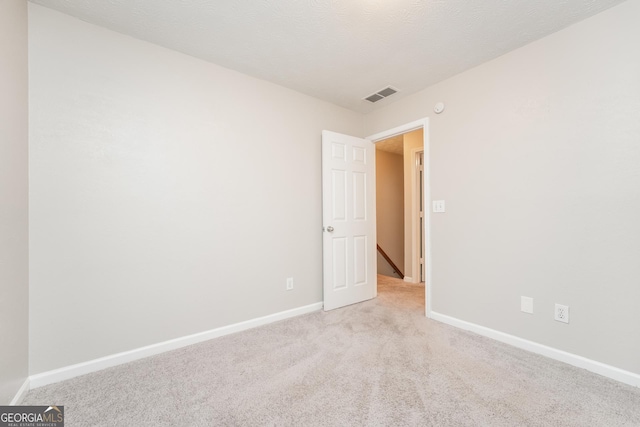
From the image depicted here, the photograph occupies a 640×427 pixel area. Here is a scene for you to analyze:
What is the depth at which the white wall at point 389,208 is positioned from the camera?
515 centimetres

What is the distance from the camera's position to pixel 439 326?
247cm

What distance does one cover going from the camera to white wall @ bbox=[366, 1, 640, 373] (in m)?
1.64

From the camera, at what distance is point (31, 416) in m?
1.35

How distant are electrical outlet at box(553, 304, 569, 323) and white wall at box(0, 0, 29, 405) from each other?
11.4ft

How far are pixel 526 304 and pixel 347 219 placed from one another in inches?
71.6

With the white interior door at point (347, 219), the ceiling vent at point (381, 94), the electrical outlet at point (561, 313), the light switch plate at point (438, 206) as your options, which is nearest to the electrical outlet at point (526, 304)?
the electrical outlet at point (561, 313)

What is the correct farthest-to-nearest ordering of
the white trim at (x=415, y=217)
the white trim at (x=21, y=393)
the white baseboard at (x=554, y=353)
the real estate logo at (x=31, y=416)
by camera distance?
the white trim at (x=415, y=217) < the white baseboard at (x=554, y=353) < the white trim at (x=21, y=393) < the real estate logo at (x=31, y=416)

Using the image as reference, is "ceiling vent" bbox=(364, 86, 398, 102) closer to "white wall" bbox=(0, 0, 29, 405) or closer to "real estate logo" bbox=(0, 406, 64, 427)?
"white wall" bbox=(0, 0, 29, 405)

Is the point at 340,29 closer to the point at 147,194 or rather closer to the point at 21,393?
the point at 147,194

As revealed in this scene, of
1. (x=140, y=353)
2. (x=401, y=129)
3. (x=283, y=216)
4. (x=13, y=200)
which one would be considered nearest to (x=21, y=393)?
(x=140, y=353)

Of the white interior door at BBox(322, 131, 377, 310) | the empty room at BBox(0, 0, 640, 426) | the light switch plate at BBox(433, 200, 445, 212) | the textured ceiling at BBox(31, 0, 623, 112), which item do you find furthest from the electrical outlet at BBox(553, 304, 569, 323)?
the textured ceiling at BBox(31, 0, 623, 112)

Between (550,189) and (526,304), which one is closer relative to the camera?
(550,189)

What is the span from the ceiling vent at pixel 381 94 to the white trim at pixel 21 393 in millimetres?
3633

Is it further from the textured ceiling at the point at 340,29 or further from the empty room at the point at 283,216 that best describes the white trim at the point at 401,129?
the textured ceiling at the point at 340,29
